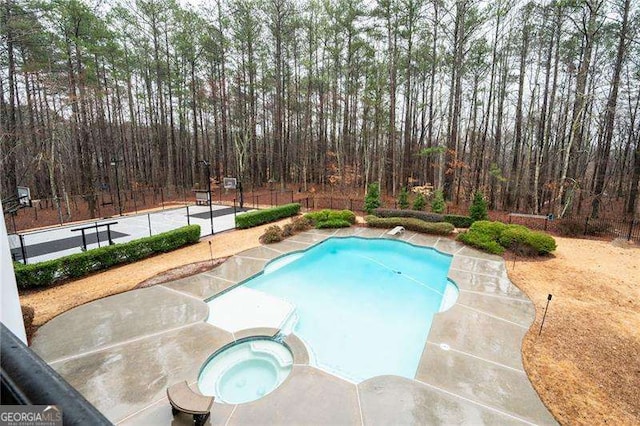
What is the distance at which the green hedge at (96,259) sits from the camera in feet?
22.2

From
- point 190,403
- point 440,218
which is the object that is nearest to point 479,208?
point 440,218

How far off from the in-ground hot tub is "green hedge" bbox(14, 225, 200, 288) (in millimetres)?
5434

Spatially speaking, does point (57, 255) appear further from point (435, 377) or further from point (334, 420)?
point (435, 377)

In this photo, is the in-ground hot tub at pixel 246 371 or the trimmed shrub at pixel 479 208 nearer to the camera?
the in-ground hot tub at pixel 246 371

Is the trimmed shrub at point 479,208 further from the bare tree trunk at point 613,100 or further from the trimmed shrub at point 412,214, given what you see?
the bare tree trunk at point 613,100

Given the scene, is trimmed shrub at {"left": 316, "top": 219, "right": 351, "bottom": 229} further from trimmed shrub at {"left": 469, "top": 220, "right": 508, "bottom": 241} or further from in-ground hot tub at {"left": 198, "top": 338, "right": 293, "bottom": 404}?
in-ground hot tub at {"left": 198, "top": 338, "right": 293, "bottom": 404}

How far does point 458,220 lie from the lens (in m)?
12.5

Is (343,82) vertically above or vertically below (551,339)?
above

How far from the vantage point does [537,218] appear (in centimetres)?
1247

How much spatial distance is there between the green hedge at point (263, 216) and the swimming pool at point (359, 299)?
359cm

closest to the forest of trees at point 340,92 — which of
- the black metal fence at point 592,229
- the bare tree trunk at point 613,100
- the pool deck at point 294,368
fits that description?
the bare tree trunk at point 613,100

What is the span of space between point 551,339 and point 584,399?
4.40ft

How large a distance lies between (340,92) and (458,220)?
1396cm

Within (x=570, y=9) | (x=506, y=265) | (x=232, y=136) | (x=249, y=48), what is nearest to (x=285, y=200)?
(x=232, y=136)
